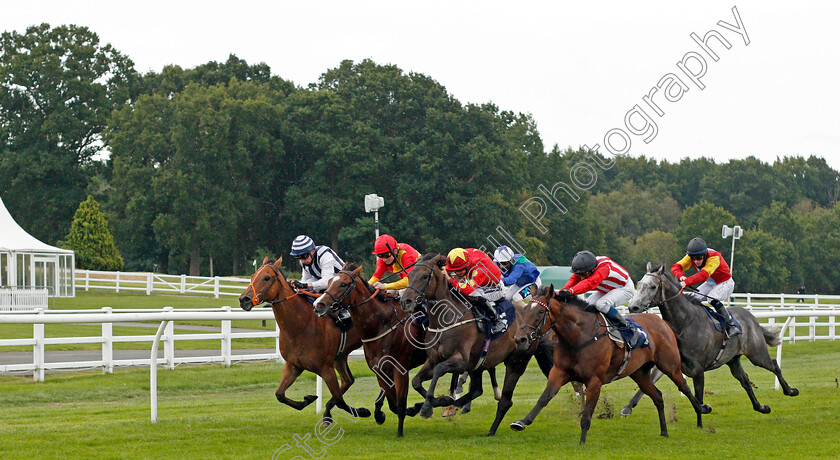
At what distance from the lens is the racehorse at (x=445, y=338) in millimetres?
7234

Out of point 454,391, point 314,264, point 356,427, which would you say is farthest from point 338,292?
point 454,391

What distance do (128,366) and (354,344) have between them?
6833 millimetres

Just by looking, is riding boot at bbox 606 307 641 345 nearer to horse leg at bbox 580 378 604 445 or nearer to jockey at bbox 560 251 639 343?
jockey at bbox 560 251 639 343

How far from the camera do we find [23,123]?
1703 inches

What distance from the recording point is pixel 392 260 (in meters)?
8.31

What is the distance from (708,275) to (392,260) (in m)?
3.40

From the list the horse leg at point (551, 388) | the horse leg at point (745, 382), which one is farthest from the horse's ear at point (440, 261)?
the horse leg at point (745, 382)

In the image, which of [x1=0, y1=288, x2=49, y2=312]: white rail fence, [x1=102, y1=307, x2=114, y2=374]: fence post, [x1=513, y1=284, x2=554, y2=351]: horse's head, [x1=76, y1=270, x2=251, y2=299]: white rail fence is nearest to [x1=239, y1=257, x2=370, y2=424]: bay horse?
[x1=513, y1=284, x2=554, y2=351]: horse's head

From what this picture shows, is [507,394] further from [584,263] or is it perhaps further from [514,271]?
[514,271]

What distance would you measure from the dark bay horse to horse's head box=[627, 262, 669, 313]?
85.9 inches

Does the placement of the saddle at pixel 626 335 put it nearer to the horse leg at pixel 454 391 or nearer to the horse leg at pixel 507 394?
the horse leg at pixel 507 394

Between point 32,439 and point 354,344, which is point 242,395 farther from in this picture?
point 32,439

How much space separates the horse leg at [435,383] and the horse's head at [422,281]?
22.6 inches

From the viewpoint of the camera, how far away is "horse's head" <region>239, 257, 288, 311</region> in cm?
717
